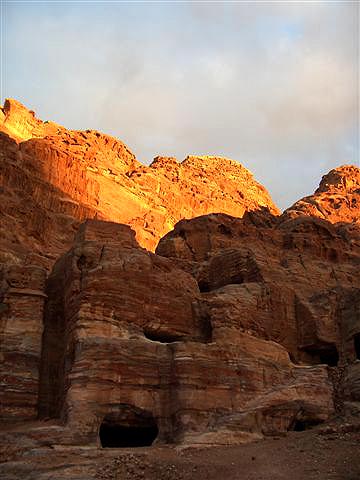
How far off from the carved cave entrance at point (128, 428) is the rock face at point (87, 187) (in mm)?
22591

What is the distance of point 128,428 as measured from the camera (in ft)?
75.5

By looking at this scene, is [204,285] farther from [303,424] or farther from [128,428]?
[128,428]

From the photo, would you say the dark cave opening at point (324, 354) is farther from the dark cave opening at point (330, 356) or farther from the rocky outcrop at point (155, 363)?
the rocky outcrop at point (155, 363)

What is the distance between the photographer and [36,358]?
25078 mm

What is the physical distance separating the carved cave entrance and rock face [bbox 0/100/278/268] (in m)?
22.6

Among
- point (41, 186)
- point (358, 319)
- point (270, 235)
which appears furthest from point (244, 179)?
point (358, 319)

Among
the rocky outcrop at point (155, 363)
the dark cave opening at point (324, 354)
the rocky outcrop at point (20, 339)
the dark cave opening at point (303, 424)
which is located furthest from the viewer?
the dark cave opening at point (324, 354)

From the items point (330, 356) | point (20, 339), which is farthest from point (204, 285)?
point (20, 339)

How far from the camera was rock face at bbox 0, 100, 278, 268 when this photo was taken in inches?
2259

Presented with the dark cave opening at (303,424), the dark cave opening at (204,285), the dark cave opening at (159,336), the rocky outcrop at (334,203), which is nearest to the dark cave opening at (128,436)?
the dark cave opening at (159,336)

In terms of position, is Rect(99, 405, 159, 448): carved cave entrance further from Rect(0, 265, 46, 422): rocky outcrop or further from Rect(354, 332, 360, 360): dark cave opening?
Rect(354, 332, 360, 360): dark cave opening

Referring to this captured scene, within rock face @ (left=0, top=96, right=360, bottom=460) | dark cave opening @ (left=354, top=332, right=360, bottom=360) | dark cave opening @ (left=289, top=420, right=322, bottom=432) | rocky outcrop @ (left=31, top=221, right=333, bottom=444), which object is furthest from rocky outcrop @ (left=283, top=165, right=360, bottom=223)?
dark cave opening @ (left=289, top=420, right=322, bottom=432)

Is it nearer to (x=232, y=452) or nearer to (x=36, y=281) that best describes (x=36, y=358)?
(x=36, y=281)

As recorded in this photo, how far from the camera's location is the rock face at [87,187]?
188ft
